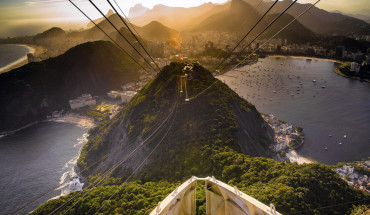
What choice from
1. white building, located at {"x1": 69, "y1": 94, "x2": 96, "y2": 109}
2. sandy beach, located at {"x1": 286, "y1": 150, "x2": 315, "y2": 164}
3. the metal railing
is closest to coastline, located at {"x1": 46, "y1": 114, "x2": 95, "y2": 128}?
white building, located at {"x1": 69, "y1": 94, "x2": 96, "y2": 109}

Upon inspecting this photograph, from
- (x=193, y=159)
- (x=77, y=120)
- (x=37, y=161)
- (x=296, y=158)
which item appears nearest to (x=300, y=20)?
(x=296, y=158)

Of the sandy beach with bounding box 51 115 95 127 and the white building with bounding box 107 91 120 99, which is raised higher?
the white building with bounding box 107 91 120 99

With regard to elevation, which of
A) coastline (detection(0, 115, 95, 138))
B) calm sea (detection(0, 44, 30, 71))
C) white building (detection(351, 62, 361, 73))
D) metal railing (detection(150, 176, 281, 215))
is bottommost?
coastline (detection(0, 115, 95, 138))

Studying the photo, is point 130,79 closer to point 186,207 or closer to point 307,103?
point 307,103

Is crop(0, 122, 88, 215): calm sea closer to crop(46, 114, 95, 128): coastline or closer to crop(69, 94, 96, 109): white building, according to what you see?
crop(46, 114, 95, 128): coastline

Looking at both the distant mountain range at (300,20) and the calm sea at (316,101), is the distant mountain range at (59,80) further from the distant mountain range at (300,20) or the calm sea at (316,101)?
the distant mountain range at (300,20)

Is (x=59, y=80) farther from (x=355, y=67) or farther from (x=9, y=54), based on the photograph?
(x=355, y=67)

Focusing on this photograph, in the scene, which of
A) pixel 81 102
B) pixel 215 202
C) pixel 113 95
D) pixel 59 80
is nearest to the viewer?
pixel 215 202
